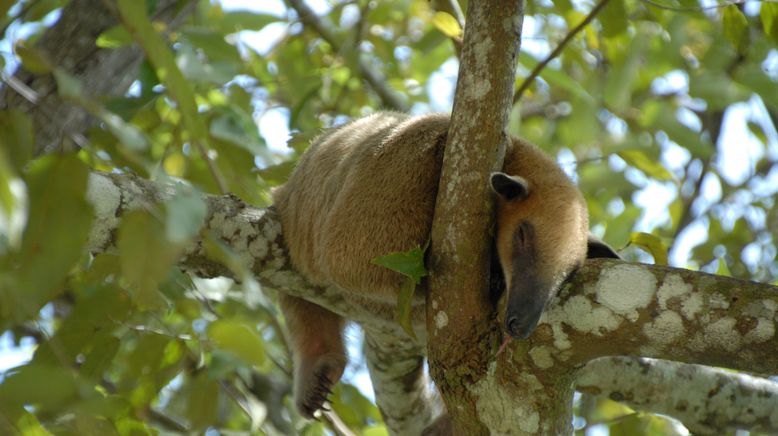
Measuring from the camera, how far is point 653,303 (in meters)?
2.93

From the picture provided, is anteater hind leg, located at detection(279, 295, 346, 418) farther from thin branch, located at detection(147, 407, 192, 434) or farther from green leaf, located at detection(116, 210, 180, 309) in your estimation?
green leaf, located at detection(116, 210, 180, 309)

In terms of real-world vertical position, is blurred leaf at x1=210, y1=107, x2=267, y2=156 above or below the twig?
above

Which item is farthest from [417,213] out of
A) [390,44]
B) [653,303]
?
[390,44]

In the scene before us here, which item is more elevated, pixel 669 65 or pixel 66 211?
pixel 66 211

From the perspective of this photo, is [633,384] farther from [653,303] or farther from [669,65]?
[669,65]

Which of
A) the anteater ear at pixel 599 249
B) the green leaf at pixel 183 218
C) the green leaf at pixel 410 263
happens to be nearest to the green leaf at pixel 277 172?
the green leaf at pixel 410 263

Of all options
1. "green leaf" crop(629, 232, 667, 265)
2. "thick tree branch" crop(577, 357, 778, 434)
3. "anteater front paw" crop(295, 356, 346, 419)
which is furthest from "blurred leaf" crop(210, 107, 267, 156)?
"thick tree branch" crop(577, 357, 778, 434)

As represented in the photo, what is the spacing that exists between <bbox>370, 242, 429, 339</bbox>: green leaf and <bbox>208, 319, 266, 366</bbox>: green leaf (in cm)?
60

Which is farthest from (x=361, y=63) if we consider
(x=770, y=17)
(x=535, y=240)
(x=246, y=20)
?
(x=770, y=17)

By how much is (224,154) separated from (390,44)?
276 centimetres

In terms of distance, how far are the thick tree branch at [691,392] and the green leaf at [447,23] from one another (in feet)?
5.68

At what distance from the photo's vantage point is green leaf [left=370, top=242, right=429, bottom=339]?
9.90ft

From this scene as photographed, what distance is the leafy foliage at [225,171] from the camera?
1726mm

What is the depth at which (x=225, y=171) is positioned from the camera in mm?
3486
